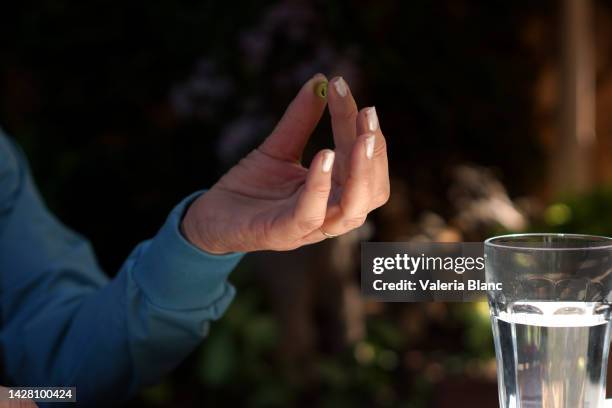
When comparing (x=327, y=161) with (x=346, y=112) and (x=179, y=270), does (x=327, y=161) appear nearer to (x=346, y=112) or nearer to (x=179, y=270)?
(x=346, y=112)

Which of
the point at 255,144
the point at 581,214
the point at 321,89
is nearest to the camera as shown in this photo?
the point at 321,89

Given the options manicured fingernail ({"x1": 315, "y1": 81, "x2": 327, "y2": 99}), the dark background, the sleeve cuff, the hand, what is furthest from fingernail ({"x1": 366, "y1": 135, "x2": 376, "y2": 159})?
the dark background

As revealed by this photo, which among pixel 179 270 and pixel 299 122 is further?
pixel 179 270

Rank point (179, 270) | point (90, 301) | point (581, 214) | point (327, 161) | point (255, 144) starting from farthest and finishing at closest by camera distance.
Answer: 1. point (581, 214)
2. point (255, 144)
3. point (90, 301)
4. point (179, 270)
5. point (327, 161)

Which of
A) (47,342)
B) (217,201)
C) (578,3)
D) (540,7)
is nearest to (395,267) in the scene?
(217,201)

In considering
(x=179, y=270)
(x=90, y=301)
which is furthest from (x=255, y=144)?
(x=179, y=270)

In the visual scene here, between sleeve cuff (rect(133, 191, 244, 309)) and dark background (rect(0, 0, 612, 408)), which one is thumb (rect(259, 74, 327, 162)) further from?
A: dark background (rect(0, 0, 612, 408))

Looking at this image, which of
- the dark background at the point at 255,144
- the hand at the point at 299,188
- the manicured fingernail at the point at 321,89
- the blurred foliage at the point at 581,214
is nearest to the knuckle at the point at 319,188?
the hand at the point at 299,188
